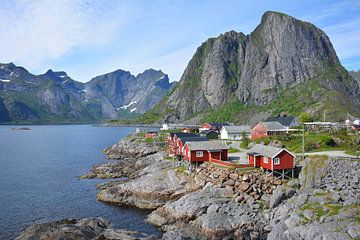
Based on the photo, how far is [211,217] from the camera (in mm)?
37406

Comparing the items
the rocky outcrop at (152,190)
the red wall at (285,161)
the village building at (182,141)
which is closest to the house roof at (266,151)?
the red wall at (285,161)

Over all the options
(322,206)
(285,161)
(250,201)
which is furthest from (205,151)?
(322,206)

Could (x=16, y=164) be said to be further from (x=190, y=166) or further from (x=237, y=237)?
(x=237, y=237)

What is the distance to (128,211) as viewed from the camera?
149 feet

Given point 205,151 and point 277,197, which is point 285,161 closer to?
point 277,197

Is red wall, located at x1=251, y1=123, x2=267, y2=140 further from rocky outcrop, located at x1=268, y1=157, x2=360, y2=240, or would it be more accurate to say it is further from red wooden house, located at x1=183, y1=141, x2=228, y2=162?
rocky outcrop, located at x1=268, y1=157, x2=360, y2=240

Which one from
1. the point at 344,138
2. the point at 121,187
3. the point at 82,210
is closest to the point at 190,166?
the point at 121,187

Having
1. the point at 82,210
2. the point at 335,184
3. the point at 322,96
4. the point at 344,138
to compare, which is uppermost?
the point at 322,96

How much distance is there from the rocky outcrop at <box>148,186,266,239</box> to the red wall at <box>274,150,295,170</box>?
7.70 m

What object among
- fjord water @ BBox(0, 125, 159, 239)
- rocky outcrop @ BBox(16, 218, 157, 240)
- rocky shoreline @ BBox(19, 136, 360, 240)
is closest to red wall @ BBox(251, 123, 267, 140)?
rocky shoreline @ BBox(19, 136, 360, 240)

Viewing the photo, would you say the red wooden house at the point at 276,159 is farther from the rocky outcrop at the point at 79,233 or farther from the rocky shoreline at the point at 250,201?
the rocky outcrop at the point at 79,233

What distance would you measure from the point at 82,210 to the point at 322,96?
148 m

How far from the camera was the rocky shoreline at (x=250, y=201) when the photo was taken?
3169 cm

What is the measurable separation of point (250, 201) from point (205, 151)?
49.5 feet
